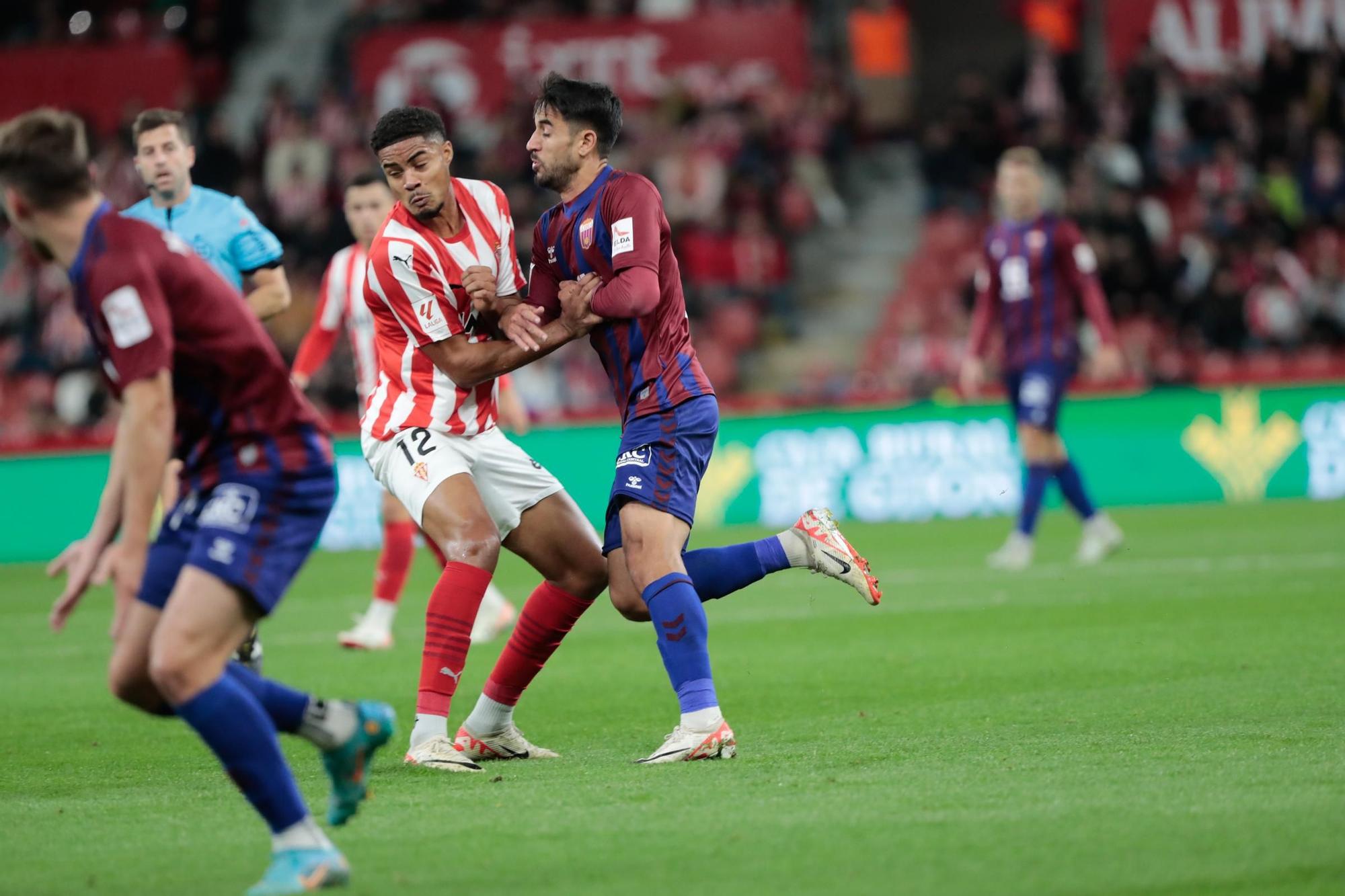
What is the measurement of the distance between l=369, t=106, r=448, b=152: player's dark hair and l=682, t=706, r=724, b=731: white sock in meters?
2.24

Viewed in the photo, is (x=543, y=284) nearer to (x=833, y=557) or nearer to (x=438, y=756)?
(x=833, y=557)

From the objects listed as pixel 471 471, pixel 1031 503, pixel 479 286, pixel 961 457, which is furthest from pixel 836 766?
pixel 961 457

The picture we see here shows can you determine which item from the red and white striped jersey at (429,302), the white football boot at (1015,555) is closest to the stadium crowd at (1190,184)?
the white football boot at (1015,555)

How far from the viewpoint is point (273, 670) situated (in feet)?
29.4

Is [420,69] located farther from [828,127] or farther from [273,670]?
[273,670]

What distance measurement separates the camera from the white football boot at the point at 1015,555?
12609mm

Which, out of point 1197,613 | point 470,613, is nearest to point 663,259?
point 470,613

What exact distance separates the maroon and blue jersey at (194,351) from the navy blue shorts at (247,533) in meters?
→ 0.04

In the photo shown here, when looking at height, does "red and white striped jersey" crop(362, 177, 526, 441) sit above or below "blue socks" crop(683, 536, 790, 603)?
above

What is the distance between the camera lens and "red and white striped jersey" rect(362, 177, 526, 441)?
20.5 ft

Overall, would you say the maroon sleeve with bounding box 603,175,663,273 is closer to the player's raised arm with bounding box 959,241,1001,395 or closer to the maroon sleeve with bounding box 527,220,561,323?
the maroon sleeve with bounding box 527,220,561,323

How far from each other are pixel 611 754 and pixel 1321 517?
35.0 feet

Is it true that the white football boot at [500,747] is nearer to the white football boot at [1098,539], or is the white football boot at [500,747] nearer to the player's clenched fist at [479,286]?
the player's clenched fist at [479,286]

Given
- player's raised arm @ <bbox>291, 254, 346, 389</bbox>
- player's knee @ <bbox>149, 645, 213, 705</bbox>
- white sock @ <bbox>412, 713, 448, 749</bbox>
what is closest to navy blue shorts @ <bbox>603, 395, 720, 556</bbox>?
white sock @ <bbox>412, 713, 448, 749</bbox>
